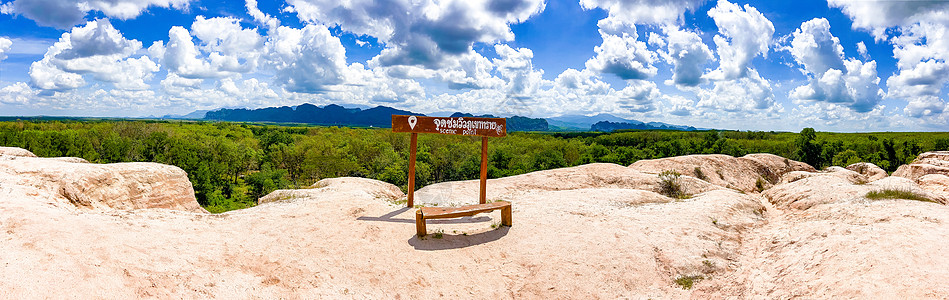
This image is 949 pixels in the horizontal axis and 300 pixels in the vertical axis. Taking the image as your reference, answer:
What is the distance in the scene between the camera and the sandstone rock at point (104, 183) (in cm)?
1094

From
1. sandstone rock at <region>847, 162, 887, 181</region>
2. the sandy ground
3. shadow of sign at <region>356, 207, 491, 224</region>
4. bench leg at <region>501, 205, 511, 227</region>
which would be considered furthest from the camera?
sandstone rock at <region>847, 162, 887, 181</region>

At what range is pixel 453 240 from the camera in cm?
1045

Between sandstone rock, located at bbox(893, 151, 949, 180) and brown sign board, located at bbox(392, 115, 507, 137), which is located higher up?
brown sign board, located at bbox(392, 115, 507, 137)

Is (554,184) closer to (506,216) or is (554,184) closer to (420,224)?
(506,216)

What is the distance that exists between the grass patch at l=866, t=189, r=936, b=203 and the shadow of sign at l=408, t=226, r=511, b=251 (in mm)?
12835

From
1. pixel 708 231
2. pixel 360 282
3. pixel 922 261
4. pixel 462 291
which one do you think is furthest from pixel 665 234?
pixel 360 282

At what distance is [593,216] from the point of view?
12852 millimetres

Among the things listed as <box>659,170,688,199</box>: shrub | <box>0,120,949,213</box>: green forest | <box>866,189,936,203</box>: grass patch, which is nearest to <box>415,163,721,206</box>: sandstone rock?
<box>659,170,688,199</box>: shrub

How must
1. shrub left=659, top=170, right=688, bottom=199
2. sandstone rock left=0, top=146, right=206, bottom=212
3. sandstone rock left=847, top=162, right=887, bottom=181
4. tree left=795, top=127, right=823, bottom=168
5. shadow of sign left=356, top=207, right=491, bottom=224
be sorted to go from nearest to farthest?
sandstone rock left=0, top=146, right=206, bottom=212
shadow of sign left=356, top=207, right=491, bottom=224
shrub left=659, top=170, right=688, bottom=199
sandstone rock left=847, top=162, right=887, bottom=181
tree left=795, top=127, right=823, bottom=168

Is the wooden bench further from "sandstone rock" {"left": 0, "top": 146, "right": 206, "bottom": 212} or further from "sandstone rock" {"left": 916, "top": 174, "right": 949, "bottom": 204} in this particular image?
"sandstone rock" {"left": 916, "top": 174, "right": 949, "bottom": 204}

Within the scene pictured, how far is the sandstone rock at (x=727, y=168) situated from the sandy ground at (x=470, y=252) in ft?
45.4

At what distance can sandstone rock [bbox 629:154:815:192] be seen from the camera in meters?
27.1

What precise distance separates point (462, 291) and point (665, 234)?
242 inches

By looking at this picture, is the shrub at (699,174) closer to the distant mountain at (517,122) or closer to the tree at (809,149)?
the distant mountain at (517,122)
